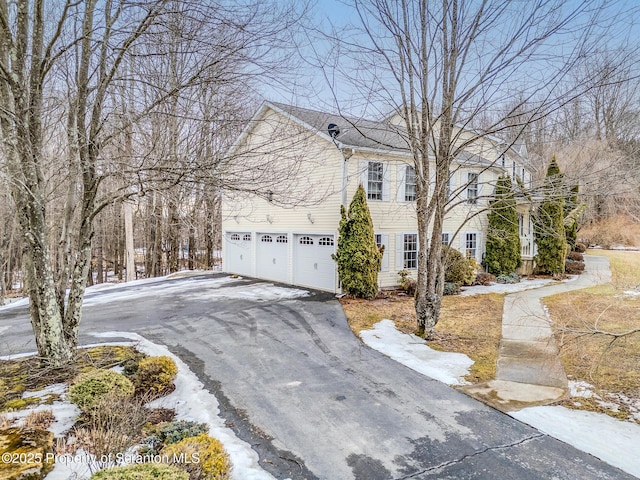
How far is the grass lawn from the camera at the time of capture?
200 inches

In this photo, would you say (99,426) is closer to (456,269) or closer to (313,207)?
(313,207)

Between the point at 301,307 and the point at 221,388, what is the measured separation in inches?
222

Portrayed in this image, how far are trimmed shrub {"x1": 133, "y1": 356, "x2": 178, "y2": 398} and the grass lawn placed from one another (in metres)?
5.66

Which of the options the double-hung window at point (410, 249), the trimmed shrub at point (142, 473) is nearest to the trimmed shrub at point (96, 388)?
the trimmed shrub at point (142, 473)

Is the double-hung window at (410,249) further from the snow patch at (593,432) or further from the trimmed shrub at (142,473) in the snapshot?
the trimmed shrub at (142,473)

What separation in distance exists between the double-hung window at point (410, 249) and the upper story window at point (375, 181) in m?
2.12

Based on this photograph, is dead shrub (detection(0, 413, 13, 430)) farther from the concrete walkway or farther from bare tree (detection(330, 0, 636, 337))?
bare tree (detection(330, 0, 636, 337))

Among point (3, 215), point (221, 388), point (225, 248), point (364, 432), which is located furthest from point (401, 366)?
point (3, 215)

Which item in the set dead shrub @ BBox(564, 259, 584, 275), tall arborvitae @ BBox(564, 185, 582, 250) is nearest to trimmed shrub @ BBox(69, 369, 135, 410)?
dead shrub @ BBox(564, 259, 584, 275)

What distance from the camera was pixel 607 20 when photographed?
19.8 ft

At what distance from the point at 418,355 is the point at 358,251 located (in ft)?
17.3

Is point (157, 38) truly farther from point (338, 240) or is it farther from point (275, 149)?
point (338, 240)

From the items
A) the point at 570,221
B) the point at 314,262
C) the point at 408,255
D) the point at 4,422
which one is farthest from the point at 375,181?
the point at 570,221

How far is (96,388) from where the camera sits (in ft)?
16.1
